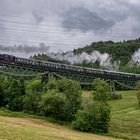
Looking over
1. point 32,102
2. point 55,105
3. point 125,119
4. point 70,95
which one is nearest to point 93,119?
point 55,105

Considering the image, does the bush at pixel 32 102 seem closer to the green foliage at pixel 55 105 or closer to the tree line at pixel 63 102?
the tree line at pixel 63 102

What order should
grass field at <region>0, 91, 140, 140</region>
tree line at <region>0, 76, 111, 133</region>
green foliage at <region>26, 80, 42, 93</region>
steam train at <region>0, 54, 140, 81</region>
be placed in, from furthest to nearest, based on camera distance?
steam train at <region>0, 54, 140, 81</region>, green foliage at <region>26, 80, 42, 93</region>, tree line at <region>0, 76, 111, 133</region>, grass field at <region>0, 91, 140, 140</region>

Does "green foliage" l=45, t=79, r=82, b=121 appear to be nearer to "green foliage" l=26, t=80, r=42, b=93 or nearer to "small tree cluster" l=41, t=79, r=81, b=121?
"small tree cluster" l=41, t=79, r=81, b=121

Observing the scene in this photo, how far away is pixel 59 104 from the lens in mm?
75125

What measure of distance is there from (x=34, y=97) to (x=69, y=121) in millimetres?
9366

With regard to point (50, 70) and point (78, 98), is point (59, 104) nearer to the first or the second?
point (78, 98)

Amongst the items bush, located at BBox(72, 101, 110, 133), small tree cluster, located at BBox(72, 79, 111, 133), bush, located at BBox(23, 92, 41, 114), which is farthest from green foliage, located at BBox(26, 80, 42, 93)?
bush, located at BBox(72, 101, 110, 133)

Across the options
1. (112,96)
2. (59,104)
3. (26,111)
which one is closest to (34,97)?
(26,111)

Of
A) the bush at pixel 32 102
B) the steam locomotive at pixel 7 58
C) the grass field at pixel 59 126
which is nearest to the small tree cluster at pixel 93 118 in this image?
the grass field at pixel 59 126

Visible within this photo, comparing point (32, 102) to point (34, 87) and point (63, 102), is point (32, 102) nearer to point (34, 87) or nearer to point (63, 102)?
point (34, 87)

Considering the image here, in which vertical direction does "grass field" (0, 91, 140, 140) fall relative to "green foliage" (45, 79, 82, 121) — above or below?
below

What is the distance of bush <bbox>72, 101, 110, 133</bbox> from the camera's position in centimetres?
6931

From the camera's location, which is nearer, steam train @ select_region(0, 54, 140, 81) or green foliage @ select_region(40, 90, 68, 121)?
green foliage @ select_region(40, 90, 68, 121)

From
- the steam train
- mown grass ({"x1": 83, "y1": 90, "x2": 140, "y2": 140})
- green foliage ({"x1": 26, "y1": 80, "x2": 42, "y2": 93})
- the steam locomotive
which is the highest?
the steam locomotive
